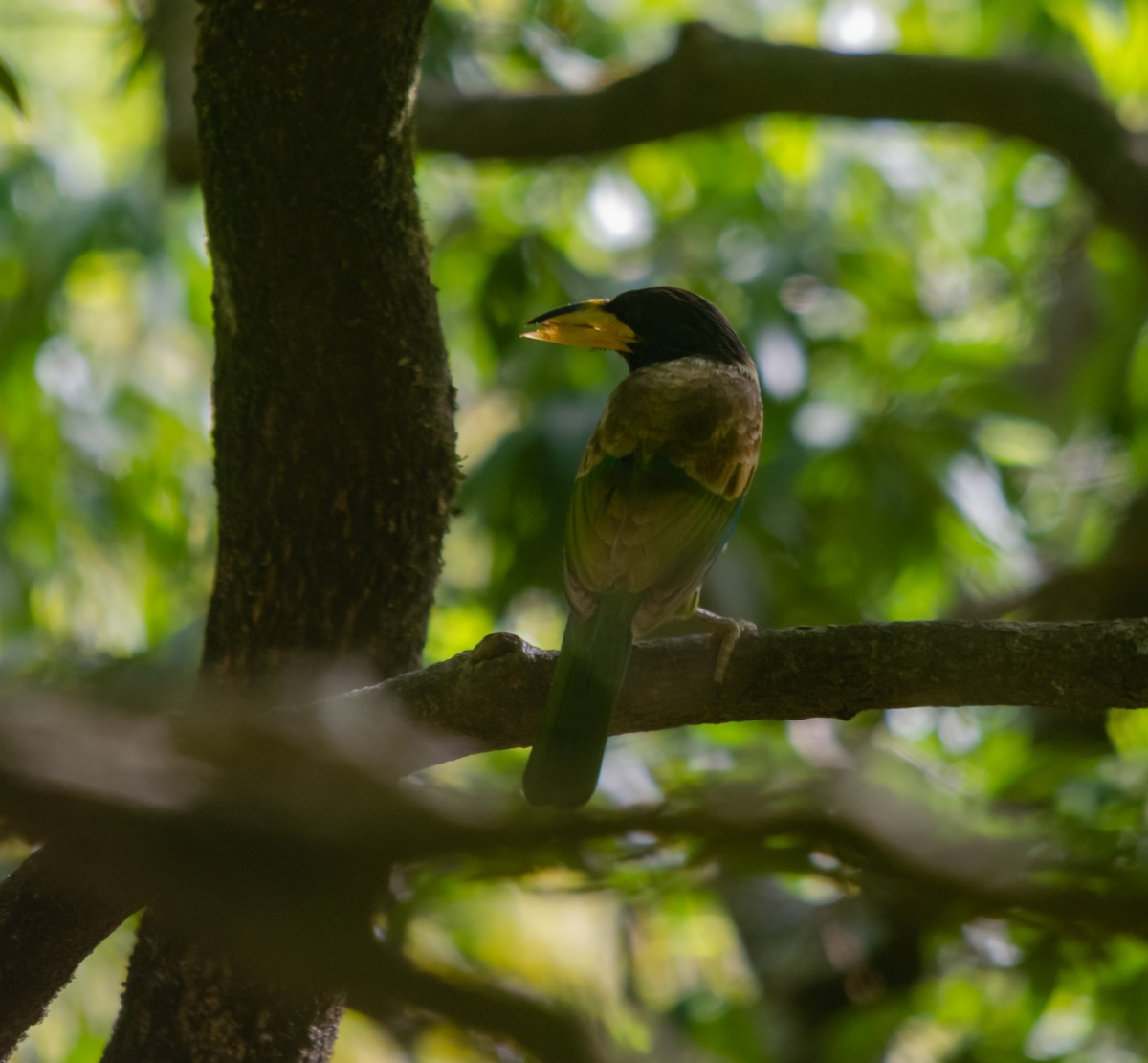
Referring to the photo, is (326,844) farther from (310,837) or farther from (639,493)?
(639,493)

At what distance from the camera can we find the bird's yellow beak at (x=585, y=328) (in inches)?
152

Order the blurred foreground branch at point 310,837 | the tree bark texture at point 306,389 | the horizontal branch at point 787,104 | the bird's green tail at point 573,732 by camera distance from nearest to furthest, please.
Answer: the blurred foreground branch at point 310,837 → the bird's green tail at point 573,732 → the tree bark texture at point 306,389 → the horizontal branch at point 787,104

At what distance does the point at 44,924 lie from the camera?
106 inches

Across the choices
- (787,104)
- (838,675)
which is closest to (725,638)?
(838,675)

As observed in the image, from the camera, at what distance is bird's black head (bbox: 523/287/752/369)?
13.2 ft

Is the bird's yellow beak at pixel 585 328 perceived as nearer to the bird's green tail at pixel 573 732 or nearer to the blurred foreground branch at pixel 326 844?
the bird's green tail at pixel 573 732

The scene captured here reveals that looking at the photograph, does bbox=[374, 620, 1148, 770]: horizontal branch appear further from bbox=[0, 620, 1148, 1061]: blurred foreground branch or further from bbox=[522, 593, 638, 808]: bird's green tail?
bbox=[0, 620, 1148, 1061]: blurred foreground branch

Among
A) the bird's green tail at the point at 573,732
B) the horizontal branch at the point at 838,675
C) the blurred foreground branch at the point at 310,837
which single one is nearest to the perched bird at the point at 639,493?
the bird's green tail at the point at 573,732

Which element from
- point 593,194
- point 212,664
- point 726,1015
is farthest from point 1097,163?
point 212,664

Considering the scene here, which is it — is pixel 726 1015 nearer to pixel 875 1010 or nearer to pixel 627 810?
pixel 875 1010

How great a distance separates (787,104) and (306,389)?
3.42m

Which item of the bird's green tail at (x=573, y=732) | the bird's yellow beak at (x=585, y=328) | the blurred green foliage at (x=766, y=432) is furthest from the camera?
the blurred green foliage at (x=766, y=432)

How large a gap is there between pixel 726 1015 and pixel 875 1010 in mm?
529

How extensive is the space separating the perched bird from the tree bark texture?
44 cm
